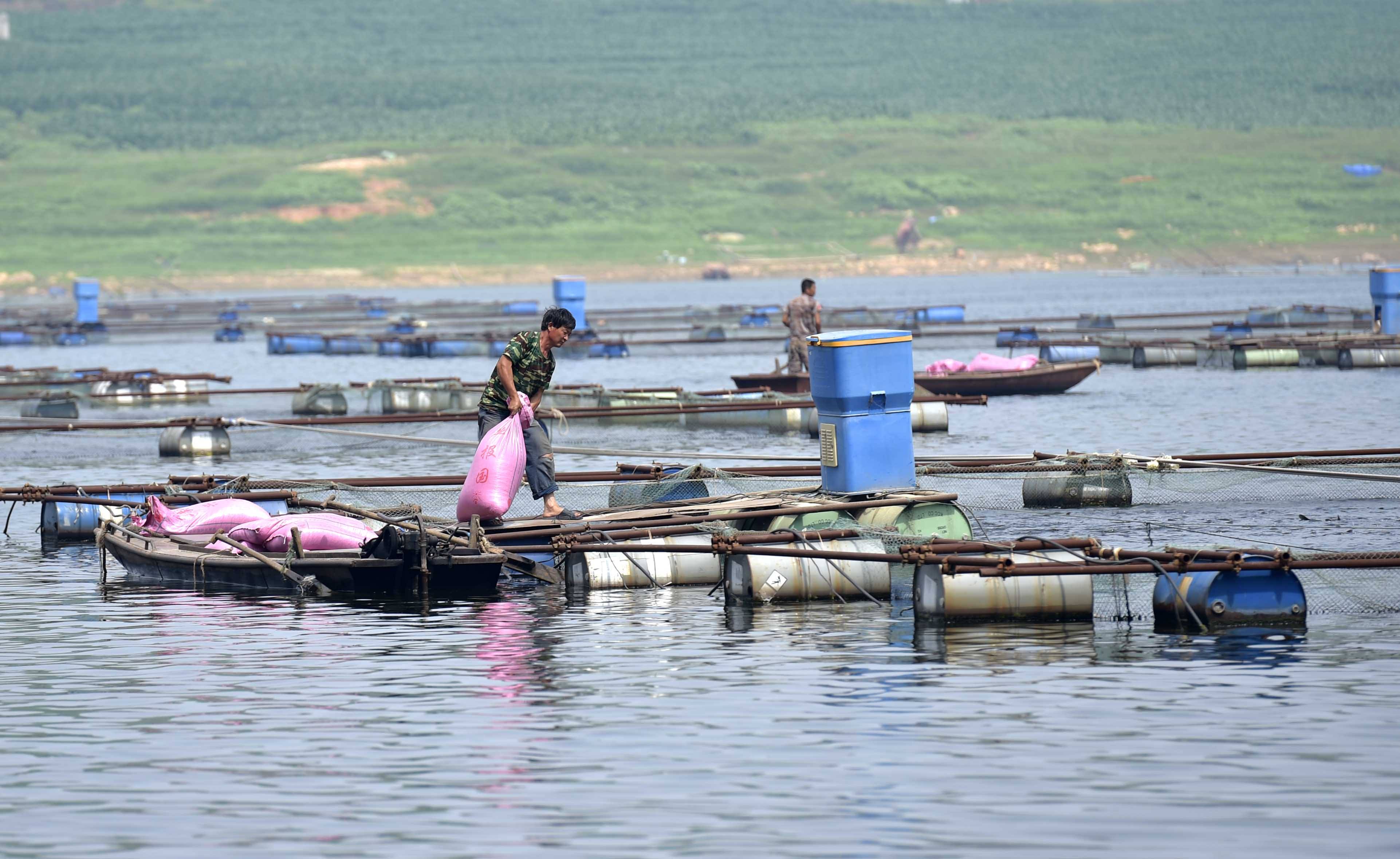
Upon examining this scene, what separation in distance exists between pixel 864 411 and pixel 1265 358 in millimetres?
37912

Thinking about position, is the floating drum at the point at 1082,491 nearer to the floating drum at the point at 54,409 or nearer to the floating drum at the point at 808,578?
the floating drum at the point at 808,578

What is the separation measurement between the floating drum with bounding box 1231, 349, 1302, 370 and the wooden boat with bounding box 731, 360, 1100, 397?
9286mm

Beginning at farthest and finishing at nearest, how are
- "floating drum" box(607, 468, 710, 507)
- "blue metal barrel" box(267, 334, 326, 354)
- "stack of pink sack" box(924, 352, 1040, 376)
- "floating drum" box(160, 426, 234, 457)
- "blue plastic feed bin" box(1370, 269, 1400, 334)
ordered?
"blue metal barrel" box(267, 334, 326, 354), "blue plastic feed bin" box(1370, 269, 1400, 334), "stack of pink sack" box(924, 352, 1040, 376), "floating drum" box(160, 426, 234, 457), "floating drum" box(607, 468, 710, 507)

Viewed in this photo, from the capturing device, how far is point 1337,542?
21875 mm

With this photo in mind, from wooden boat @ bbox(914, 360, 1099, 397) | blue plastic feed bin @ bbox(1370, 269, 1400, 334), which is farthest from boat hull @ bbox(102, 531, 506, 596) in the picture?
blue plastic feed bin @ bbox(1370, 269, 1400, 334)

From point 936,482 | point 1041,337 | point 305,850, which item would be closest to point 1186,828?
point 305,850

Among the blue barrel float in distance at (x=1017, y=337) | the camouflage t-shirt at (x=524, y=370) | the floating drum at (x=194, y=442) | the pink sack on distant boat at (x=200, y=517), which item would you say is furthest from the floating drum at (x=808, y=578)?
the blue barrel float in distance at (x=1017, y=337)

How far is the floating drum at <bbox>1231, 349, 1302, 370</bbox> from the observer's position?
55438mm

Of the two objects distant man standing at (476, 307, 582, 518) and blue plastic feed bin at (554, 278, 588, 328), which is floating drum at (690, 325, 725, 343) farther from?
distant man standing at (476, 307, 582, 518)

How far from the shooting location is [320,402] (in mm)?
46281

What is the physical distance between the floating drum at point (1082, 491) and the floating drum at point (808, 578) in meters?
6.92

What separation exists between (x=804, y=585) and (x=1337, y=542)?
6.46 meters

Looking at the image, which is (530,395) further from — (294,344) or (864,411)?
(294,344)


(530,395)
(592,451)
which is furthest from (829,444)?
(592,451)
